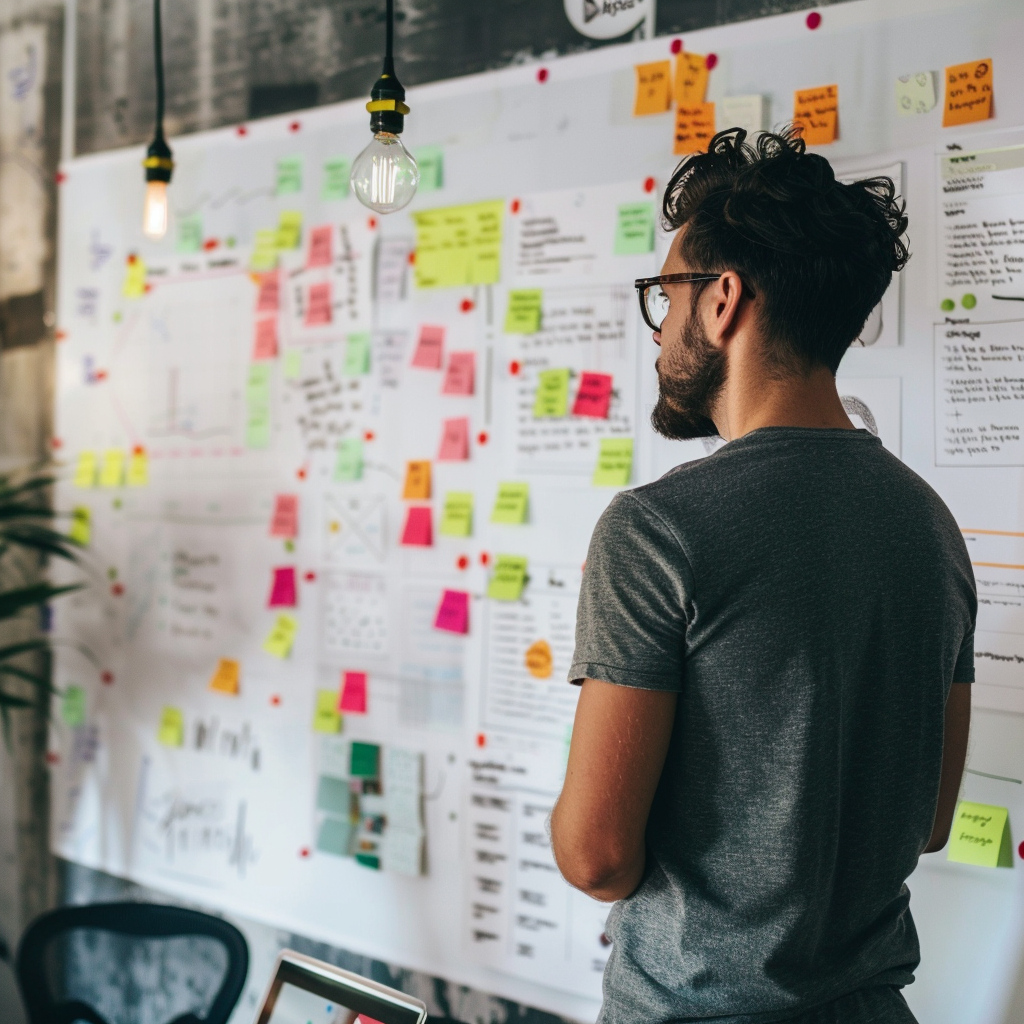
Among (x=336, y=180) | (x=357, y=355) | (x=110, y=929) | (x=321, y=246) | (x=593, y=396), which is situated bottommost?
(x=110, y=929)

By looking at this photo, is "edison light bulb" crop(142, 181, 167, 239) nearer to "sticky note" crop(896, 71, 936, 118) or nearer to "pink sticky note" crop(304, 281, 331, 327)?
"pink sticky note" crop(304, 281, 331, 327)

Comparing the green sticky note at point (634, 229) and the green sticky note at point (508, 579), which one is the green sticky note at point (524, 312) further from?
the green sticky note at point (508, 579)

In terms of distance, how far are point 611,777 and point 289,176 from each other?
1.54 meters

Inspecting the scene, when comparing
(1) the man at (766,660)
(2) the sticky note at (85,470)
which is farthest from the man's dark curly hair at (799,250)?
(2) the sticky note at (85,470)

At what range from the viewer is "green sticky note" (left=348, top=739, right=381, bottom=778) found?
6.02 feet

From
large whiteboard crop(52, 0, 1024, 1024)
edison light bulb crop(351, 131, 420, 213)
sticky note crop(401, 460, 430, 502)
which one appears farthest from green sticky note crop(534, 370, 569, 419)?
edison light bulb crop(351, 131, 420, 213)

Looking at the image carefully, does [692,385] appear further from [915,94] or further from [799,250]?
[915,94]

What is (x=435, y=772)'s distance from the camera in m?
1.78

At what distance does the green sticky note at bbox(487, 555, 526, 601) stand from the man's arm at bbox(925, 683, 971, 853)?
2.50 ft

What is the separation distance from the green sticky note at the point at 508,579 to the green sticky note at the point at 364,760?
0.40m

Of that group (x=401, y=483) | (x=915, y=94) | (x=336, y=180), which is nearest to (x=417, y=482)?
(x=401, y=483)

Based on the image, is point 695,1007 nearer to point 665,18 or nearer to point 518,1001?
point 518,1001

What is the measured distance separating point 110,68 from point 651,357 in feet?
5.09

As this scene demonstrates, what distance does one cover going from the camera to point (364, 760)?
72.7 inches
